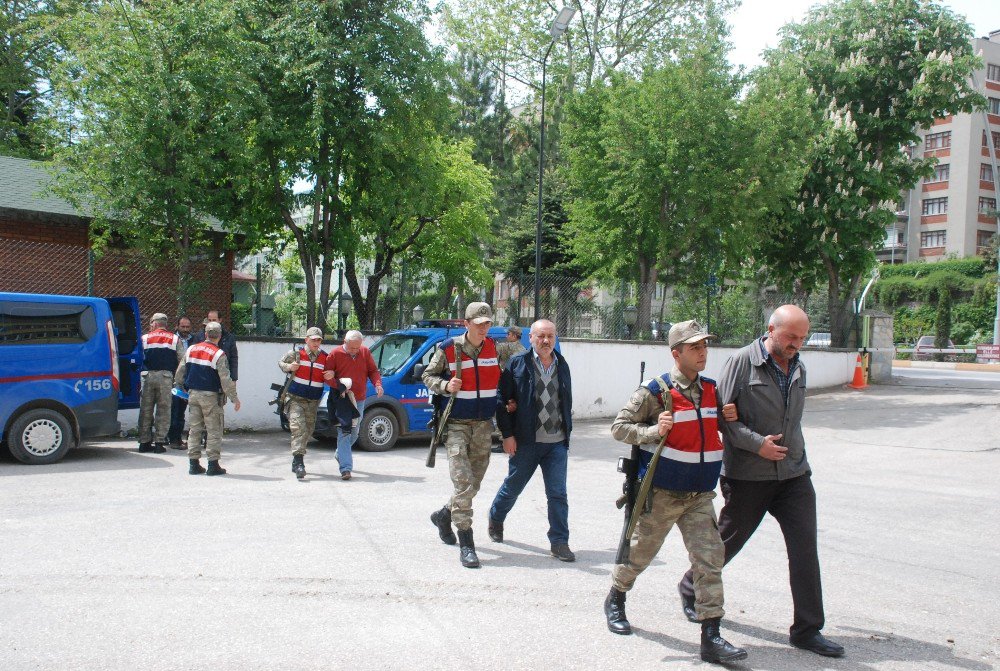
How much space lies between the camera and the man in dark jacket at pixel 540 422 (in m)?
6.31

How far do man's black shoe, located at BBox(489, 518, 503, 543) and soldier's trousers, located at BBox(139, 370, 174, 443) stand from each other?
6.79 m

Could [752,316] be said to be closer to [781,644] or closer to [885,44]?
[885,44]

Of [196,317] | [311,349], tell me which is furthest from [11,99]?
[311,349]

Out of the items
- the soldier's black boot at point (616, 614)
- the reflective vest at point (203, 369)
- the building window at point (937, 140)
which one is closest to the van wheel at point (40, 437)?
the reflective vest at point (203, 369)

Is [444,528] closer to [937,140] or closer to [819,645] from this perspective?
[819,645]

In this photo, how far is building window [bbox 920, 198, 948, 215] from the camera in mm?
68625

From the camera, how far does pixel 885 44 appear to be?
24312 mm

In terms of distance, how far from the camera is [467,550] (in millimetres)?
6121

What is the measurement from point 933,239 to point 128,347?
2788 inches

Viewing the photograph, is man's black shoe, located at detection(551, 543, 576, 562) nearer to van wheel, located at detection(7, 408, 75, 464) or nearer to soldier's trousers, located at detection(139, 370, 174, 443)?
van wheel, located at detection(7, 408, 75, 464)

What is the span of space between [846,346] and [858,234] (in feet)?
10.7

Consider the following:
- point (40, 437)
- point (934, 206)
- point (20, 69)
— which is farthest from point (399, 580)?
point (934, 206)

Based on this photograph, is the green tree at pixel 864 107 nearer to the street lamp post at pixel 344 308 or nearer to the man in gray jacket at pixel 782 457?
the street lamp post at pixel 344 308

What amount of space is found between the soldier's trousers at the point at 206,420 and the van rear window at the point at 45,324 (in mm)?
2090
